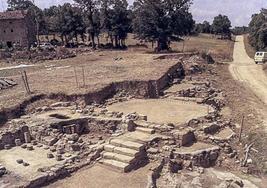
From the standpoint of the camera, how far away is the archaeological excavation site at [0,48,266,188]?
52.2 feet

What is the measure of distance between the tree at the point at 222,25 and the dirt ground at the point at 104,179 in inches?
3076

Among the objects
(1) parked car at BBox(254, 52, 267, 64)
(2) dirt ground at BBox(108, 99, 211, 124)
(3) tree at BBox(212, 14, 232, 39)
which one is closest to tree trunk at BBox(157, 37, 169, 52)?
(1) parked car at BBox(254, 52, 267, 64)

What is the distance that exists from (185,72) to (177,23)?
11666 millimetres

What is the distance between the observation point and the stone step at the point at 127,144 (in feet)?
56.7

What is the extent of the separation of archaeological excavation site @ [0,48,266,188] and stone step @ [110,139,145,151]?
4cm

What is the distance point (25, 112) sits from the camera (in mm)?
22250

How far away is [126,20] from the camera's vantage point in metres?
50.1

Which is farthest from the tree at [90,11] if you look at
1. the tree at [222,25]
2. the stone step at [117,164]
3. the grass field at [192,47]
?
the tree at [222,25]

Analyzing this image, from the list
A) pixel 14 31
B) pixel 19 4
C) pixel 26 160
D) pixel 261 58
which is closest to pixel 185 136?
pixel 26 160

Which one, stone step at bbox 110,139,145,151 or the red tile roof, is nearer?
stone step at bbox 110,139,145,151

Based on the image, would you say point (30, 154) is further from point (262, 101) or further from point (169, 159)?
point (262, 101)

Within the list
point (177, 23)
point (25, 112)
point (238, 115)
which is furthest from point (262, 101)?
point (177, 23)

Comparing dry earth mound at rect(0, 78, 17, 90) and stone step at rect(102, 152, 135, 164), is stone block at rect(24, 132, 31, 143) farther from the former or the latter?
dry earth mound at rect(0, 78, 17, 90)

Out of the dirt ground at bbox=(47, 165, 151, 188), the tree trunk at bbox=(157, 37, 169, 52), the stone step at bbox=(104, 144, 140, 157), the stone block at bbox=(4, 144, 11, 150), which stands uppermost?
the tree trunk at bbox=(157, 37, 169, 52)
